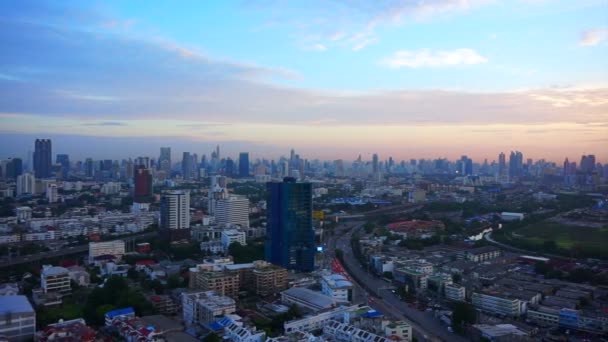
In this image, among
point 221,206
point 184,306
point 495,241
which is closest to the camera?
point 184,306

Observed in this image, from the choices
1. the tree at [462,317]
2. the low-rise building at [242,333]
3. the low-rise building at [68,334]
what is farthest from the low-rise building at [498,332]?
the low-rise building at [68,334]

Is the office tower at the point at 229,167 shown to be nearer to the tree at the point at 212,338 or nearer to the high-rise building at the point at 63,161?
the high-rise building at the point at 63,161

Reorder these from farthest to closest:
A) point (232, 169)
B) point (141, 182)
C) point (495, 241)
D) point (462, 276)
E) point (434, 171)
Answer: point (434, 171) → point (232, 169) → point (141, 182) → point (495, 241) → point (462, 276)

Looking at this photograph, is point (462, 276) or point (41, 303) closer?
point (41, 303)

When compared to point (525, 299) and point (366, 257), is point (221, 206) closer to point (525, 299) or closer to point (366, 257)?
point (366, 257)

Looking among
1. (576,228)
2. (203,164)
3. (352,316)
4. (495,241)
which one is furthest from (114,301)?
(203,164)

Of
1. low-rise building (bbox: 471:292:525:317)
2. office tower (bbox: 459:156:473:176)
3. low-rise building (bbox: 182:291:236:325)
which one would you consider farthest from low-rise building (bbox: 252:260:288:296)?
office tower (bbox: 459:156:473:176)

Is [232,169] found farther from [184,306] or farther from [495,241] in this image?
[184,306]

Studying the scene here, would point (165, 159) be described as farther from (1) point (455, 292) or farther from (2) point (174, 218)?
(1) point (455, 292)
